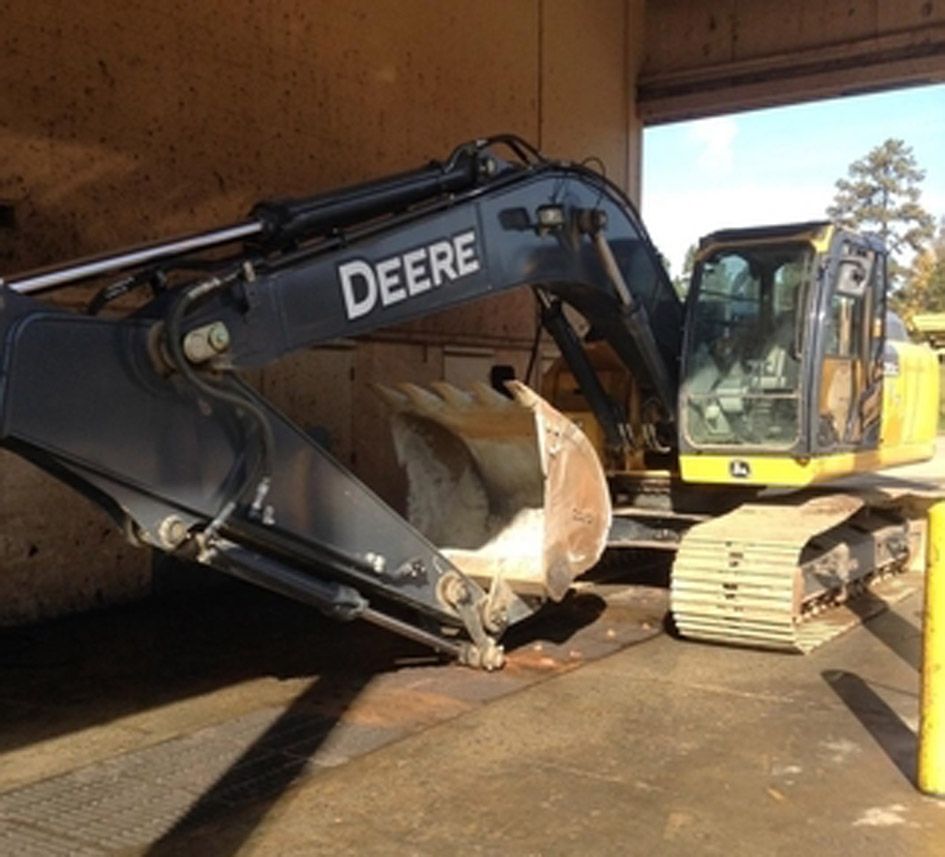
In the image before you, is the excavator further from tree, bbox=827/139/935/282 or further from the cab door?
tree, bbox=827/139/935/282

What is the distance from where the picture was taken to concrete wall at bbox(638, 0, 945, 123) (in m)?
13.8

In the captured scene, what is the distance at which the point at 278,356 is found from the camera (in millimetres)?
5328

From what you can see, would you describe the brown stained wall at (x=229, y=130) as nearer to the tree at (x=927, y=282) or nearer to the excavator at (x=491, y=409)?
the excavator at (x=491, y=409)

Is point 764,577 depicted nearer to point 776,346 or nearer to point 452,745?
point 776,346

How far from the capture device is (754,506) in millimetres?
8648

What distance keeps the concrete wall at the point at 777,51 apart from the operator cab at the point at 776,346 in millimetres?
6242

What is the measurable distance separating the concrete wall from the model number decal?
942 cm

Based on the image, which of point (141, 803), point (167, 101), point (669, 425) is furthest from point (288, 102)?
point (141, 803)

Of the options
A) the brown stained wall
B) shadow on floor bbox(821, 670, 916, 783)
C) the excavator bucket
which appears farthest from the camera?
the brown stained wall

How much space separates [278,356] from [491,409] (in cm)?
201

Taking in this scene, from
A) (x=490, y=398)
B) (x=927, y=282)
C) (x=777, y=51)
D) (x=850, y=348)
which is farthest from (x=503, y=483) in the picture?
(x=927, y=282)

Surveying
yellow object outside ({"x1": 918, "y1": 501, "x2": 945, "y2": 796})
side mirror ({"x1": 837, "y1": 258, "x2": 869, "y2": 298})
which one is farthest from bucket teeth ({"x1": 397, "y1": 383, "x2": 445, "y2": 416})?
yellow object outside ({"x1": 918, "y1": 501, "x2": 945, "y2": 796})

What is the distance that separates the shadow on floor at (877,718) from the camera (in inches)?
217

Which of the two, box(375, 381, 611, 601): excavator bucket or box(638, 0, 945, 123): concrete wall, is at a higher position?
box(638, 0, 945, 123): concrete wall
